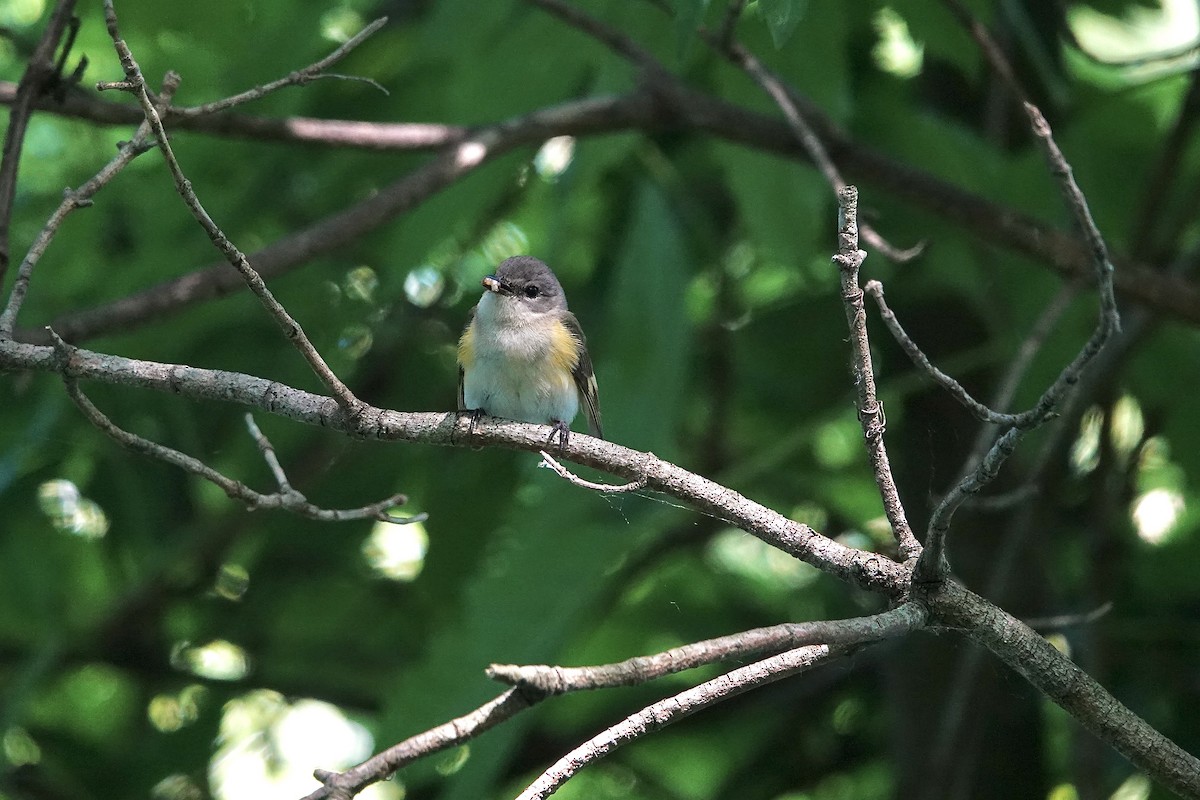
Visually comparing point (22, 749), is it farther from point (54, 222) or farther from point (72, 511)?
point (54, 222)

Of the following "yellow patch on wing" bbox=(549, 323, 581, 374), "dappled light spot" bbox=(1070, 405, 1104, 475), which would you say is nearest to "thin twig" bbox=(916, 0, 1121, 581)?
"yellow patch on wing" bbox=(549, 323, 581, 374)

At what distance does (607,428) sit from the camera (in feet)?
14.9

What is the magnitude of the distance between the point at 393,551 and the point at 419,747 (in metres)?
4.05

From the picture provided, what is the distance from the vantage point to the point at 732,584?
5.84 meters

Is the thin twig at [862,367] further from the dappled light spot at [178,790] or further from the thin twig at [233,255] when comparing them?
the dappled light spot at [178,790]

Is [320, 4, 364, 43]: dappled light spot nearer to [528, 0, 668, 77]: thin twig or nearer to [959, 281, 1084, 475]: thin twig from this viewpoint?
[528, 0, 668, 77]: thin twig

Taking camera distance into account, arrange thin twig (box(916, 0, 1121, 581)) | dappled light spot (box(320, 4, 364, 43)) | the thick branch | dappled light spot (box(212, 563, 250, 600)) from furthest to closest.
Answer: dappled light spot (box(212, 563, 250, 600)) → dappled light spot (box(320, 4, 364, 43)) → the thick branch → thin twig (box(916, 0, 1121, 581))

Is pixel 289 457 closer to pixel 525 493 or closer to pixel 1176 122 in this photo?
pixel 525 493

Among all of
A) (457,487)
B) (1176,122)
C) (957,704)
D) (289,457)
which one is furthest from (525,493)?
(1176,122)

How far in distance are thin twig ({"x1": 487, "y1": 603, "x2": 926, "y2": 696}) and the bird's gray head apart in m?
2.92

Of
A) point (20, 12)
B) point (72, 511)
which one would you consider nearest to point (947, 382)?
point (72, 511)

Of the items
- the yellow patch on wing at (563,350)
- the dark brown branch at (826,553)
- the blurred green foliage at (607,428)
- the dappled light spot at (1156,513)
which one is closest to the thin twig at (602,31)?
the blurred green foliage at (607,428)

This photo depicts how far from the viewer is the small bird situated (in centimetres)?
505

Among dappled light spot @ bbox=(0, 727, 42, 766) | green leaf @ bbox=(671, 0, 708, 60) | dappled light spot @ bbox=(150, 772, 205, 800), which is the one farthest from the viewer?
dappled light spot @ bbox=(0, 727, 42, 766)
